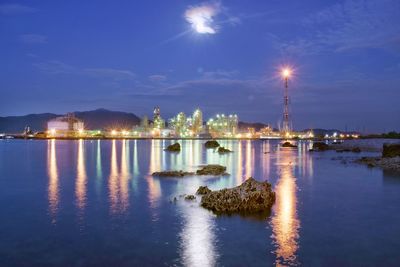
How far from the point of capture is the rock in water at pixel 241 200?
18.0m

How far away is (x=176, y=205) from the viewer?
19.7 meters

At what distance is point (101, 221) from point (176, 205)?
4.41m

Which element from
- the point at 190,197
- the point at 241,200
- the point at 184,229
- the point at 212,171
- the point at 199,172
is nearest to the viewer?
the point at 184,229

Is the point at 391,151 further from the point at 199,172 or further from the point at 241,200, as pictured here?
the point at 241,200

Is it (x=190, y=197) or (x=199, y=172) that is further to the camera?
(x=199, y=172)

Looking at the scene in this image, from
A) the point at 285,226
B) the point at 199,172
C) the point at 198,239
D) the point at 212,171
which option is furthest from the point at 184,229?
the point at 212,171

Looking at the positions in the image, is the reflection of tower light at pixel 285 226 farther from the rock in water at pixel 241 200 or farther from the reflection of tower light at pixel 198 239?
the reflection of tower light at pixel 198 239

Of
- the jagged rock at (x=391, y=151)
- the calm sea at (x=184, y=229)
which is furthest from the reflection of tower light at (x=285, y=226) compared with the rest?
the jagged rock at (x=391, y=151)

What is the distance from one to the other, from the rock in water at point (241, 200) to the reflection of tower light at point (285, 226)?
2.88ft

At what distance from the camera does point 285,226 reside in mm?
15664

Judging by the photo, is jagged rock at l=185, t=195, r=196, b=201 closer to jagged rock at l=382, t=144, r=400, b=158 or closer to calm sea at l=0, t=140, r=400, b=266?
calm sea at l=0, t=140, r=400, b=266

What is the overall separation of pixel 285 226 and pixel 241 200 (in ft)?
9.94

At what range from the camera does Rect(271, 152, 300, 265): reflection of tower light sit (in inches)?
480

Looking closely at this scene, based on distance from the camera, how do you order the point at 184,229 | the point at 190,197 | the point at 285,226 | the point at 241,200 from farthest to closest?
1. the point at 190,197
2. the point at 241,200
3. the point at 285,226
4. the point at 184,229
